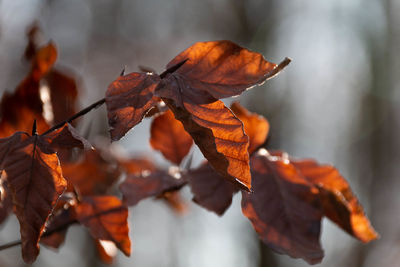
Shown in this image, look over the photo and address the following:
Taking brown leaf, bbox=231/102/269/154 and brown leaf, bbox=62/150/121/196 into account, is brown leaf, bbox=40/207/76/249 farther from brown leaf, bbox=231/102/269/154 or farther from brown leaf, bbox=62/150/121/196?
brown leaf, bbox=231/102/269/154

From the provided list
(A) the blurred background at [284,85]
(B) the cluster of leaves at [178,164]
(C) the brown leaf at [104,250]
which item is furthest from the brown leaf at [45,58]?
(A) the blurred background at [284,85]

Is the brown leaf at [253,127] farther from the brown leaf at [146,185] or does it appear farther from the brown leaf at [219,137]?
the brown leaf at [219,137]

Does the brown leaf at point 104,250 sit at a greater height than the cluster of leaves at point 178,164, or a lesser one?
lesser

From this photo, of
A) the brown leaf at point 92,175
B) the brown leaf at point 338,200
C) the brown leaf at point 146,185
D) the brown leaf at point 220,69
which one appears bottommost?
the brown leaf at point 92,175

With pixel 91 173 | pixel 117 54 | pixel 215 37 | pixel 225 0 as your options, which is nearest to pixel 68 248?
pixel 117 54

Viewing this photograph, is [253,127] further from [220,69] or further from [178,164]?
[220,69]

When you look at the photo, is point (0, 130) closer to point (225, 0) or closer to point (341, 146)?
point (225, 0)

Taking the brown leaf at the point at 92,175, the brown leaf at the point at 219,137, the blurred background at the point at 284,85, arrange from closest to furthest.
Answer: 1. the brown leaf at the point at 219,137
2. the brown leaf at the point at 92,175
3. the blurred background at the point at 284,85

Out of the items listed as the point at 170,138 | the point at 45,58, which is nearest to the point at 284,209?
the point at 170,138
